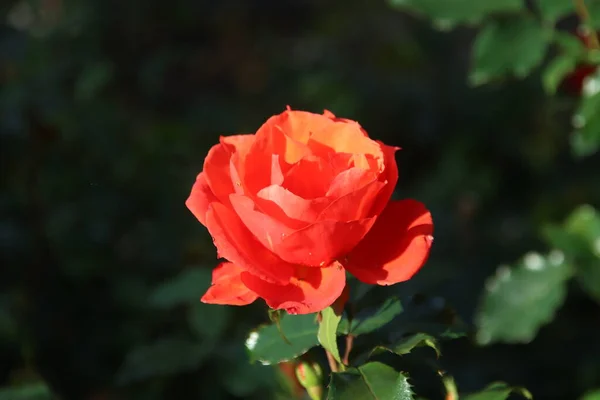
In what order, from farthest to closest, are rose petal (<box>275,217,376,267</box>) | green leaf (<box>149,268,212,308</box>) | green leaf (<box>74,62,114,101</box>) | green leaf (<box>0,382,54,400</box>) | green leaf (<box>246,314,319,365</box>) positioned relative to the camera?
green leaf (<box>74,62,114,101</box>)
green leaf (<box>149,268,212,308</box>)
green leaf (<box>0,382,54,400</box>)
green leaf (<box>246,314,319,365</box>)
rose petal (<box>275,217,376,267</box>)

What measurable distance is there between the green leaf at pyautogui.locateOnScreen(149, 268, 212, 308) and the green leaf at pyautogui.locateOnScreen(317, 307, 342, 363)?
0.73 m

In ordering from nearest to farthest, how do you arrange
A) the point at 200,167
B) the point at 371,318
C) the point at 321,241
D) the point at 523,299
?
the point at 321,241, the point at 371,318, the point at 523,299, the point at 200,167

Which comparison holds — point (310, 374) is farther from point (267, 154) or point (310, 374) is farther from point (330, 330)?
point (267, 154)

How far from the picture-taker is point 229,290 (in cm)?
67

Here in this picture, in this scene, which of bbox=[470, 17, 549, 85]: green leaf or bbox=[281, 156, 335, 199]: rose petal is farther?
bbox=[470, 17, 549, 85]: green leaf

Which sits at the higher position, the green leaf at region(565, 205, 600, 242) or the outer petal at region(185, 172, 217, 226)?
the outer petal at region(185, 172, 217, 226)

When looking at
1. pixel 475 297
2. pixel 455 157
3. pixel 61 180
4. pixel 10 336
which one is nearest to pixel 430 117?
pixel 455 157

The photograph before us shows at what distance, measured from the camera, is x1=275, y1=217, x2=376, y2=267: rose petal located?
2.03 feet

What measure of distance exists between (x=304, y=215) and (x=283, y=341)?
19cm

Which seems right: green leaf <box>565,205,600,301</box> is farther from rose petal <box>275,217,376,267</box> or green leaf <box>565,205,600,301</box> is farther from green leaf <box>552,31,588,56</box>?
rose petal <box>275,217,376,267</box>

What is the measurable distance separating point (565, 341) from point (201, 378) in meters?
0.97

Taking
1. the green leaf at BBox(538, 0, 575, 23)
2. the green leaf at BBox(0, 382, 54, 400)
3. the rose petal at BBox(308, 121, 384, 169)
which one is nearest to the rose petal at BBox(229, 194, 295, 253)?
the rose petal at BBox(308, 121, 384, 169)

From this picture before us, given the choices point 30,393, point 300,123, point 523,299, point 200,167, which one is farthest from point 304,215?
point 200,167

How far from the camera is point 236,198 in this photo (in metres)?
0.63
